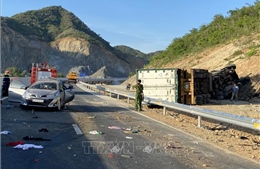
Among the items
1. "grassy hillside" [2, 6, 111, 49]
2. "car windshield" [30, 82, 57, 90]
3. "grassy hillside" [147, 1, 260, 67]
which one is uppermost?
"grassy hillside" [2, 6, 111, 49]

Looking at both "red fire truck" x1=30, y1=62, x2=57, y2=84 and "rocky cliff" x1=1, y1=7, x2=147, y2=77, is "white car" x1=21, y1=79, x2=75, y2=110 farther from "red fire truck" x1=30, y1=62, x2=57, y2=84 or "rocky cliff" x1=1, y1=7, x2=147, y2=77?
"rocky cliff" x1=1, y1=7, x2=147, y2=77

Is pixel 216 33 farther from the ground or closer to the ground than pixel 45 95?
farther from the ground

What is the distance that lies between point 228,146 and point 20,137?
17.8 ft

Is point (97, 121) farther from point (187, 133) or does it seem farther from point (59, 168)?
point (59, 168)

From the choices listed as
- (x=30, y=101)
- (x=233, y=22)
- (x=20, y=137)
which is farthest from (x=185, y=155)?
(x=233, y=22)

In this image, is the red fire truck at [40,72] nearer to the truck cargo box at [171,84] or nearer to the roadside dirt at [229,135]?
the truck cargo box at [171,84]

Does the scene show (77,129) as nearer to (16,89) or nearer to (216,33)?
(16,89)

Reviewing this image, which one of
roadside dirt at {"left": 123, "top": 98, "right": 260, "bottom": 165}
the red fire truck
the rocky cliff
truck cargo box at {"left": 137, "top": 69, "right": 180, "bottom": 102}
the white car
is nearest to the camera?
roadside dirt at {"left": 123, "top": 98, "right": 260, "bottom": 165}

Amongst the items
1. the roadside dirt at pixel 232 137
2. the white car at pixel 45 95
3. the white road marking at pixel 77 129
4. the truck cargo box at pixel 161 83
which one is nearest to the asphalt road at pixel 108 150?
the white road marking at pixel 77 129

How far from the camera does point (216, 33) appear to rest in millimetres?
46875

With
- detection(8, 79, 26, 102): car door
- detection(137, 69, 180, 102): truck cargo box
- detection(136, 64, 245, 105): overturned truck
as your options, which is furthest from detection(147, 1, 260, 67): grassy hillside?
detection(8, 79, 26, 102): car door

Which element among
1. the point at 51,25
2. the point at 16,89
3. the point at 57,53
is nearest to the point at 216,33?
the point at 16,89

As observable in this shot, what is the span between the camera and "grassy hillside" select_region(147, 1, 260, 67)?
139 feet

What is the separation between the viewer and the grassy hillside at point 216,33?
4222 centimetres
